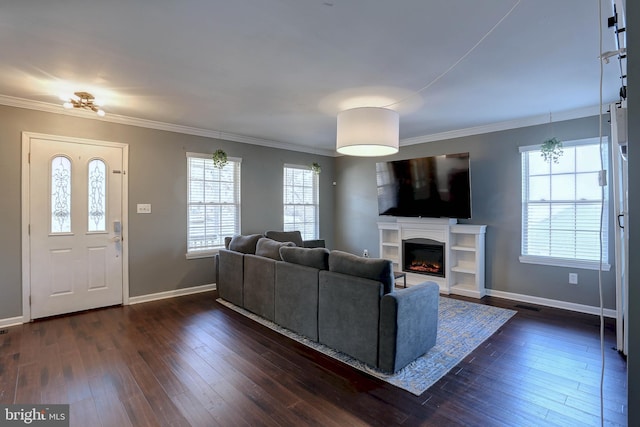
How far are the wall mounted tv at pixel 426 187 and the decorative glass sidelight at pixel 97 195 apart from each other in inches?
168

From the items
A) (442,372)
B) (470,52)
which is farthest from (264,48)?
(442,372)

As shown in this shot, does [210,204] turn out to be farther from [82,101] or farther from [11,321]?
[11,321]

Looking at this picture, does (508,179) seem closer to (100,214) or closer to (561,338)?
(561,338)

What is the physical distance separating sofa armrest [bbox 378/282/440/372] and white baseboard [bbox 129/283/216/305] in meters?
3.50

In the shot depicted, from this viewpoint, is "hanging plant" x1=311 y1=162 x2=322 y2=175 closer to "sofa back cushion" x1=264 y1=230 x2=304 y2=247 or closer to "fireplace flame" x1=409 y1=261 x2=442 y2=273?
"sofa back cushion" x1=264 y1=230 x2=304 y2=247

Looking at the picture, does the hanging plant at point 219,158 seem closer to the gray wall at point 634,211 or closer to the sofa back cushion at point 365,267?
the sofa back cushion at point 365,267

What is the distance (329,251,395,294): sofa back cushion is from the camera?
263 cm

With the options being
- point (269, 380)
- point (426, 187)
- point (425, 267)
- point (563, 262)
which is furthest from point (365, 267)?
Answer: point (563, 262)

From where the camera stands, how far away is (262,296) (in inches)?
150

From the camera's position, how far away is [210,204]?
5250 millimetres

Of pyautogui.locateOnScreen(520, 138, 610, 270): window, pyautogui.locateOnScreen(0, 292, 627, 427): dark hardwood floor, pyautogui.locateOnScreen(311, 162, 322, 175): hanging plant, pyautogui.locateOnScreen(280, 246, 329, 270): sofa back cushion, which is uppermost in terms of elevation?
pyautogui.locateOnScreen(311, 162, 322, 175): hanging plant

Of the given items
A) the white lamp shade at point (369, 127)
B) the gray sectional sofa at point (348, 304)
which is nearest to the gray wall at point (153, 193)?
the gray sectional sofa at point (348, 304)

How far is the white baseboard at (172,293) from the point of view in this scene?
4.53 m

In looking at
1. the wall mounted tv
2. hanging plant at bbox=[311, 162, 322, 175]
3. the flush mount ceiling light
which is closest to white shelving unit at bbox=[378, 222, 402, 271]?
the wall mounted tv
